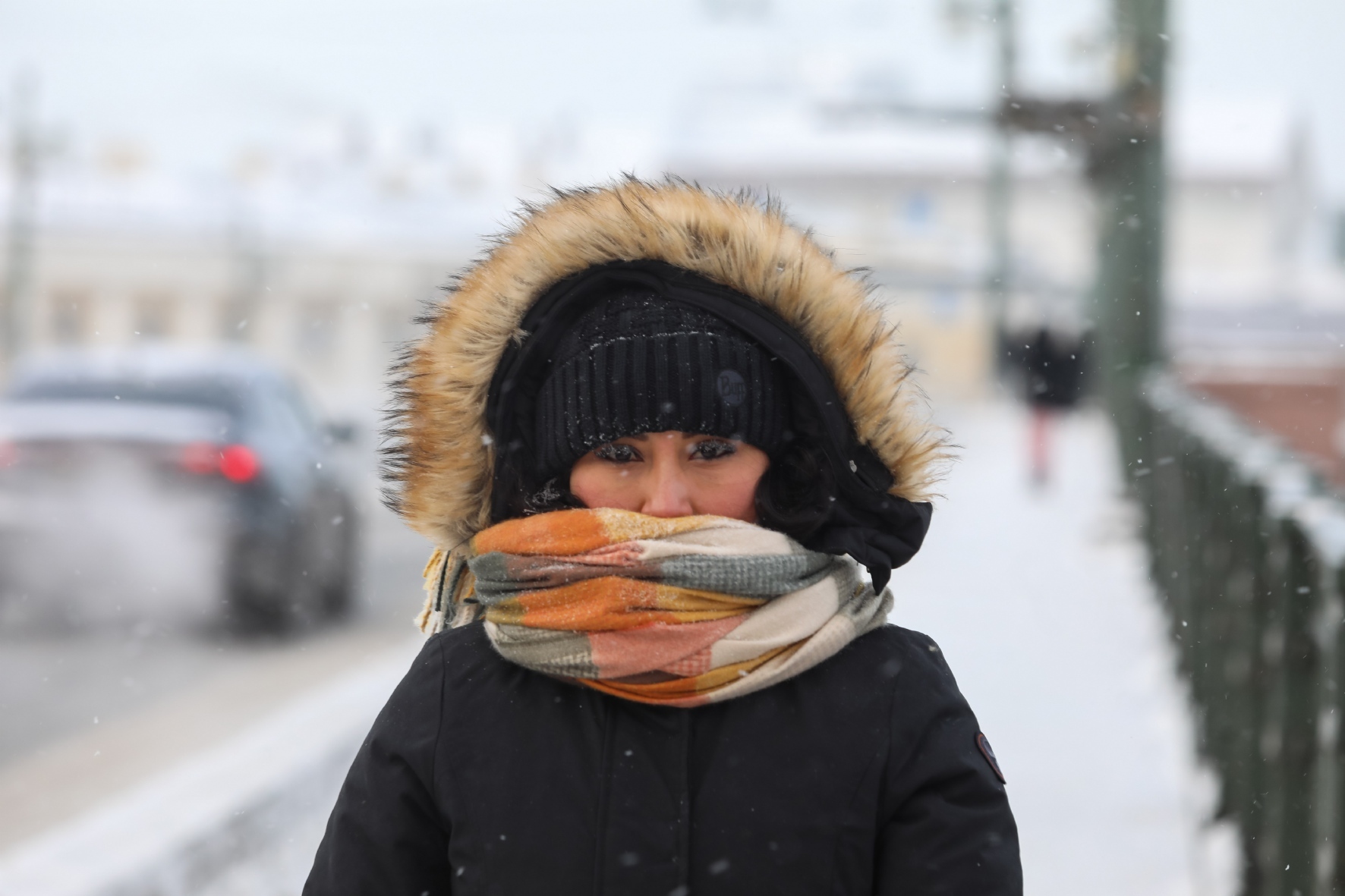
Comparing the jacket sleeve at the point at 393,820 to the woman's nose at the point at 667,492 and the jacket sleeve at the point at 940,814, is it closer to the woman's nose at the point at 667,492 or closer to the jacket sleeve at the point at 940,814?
the woman's nose at the point at 667,492

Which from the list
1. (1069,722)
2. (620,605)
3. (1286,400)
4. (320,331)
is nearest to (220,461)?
(1069,722)

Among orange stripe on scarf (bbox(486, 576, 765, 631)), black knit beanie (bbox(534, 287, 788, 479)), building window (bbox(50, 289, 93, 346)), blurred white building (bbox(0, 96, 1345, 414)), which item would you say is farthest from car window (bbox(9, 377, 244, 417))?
building window (bbox(50, 289, 93, 346))

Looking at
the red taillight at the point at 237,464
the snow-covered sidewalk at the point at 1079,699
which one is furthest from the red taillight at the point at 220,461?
the snow-covered sidewalk at the point at 1079,699

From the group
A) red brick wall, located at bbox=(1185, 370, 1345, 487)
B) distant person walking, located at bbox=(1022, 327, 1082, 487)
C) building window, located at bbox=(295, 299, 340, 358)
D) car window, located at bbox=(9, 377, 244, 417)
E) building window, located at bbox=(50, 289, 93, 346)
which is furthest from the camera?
building window, located at bbox=(50, 289, 93, 346)

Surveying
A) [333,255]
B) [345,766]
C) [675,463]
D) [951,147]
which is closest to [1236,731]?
[345,766]

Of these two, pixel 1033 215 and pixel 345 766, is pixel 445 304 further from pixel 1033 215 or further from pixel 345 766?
pixel 1033 215

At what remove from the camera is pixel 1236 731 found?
3904 mm

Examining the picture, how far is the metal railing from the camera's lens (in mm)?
2568

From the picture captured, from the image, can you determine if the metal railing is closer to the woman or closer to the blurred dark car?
the woman

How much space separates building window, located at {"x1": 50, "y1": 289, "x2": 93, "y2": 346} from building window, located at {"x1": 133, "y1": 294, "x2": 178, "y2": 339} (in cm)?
187

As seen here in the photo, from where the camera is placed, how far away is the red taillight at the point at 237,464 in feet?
25.5

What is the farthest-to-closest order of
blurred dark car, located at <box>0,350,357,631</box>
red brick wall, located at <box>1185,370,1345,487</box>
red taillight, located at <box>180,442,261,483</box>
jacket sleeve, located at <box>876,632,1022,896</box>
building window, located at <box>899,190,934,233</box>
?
building window, located at <box>899,190,934,233</box>
red brick wall, located at <box>1185,370,1345,487</box>
red taillight, located at <box>180,442,261,483</box>
blurred dark car, located at <box>0,350,357,631</box>
jacket sleeve, located at <box>876,632,1022,896</box>

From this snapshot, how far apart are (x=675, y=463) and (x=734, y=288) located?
0.21m

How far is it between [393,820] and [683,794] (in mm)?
305
